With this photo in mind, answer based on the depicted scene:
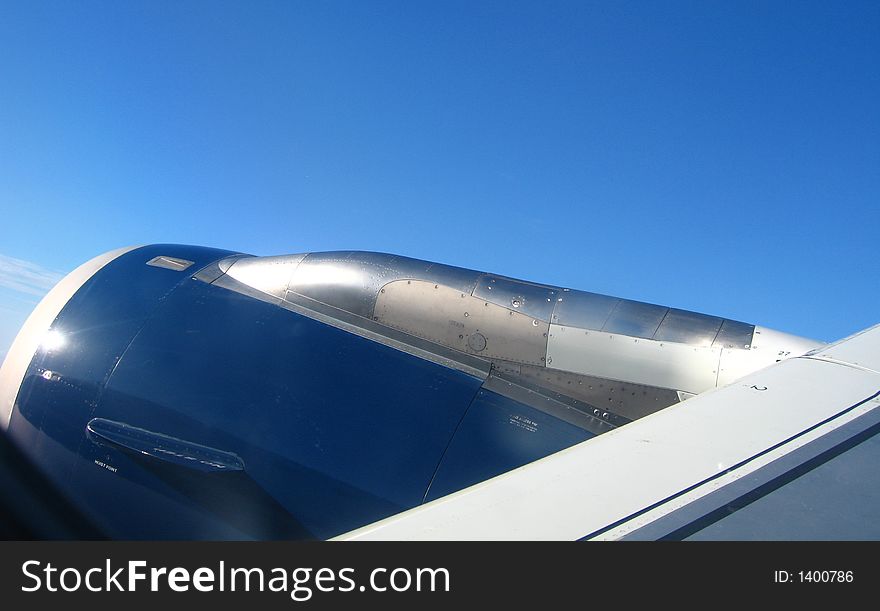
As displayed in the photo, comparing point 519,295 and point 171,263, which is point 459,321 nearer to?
point 519,295

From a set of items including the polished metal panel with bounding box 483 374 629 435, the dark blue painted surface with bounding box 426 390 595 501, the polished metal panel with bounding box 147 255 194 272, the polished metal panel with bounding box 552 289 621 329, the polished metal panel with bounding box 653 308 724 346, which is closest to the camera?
the dark blue painted surface with bounding box 426 390 595 501

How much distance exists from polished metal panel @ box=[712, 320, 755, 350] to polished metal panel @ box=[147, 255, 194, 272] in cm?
476

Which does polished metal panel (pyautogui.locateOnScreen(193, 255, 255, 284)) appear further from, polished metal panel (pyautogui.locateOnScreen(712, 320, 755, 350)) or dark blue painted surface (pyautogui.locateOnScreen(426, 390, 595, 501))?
polished metal panel (pyautogui.locateOnScreen(712, 320, 755, 350))

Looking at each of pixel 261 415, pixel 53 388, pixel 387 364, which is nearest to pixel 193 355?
pixel 261 415

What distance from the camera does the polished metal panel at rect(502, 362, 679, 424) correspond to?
452 centimetres

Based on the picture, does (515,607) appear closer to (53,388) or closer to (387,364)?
(387,364)

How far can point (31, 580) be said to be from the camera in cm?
172

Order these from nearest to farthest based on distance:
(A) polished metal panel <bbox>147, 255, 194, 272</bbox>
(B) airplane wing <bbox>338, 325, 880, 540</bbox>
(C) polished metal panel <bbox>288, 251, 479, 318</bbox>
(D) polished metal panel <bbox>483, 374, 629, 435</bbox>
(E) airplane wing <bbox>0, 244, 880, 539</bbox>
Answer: (B) airplane wing <bbox>338, 325, 880, 540</bbox> < (E) airplane wing <bbox>0, 244, 880, 539</bbox> < (D) polished metal panel <bbox>483, 374, 629, 435</bbox> < (C) polished metal panel <bbox>288, 251, 479, 318</bbox> < (A) polished metal panel <bbox>147, 255, 194, 272</bbox>

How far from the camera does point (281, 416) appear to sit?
4.46 meters

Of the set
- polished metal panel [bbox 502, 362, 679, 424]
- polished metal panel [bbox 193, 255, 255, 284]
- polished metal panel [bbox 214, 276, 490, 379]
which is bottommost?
polished metal panel [bbox 502, 362, 679, 424]

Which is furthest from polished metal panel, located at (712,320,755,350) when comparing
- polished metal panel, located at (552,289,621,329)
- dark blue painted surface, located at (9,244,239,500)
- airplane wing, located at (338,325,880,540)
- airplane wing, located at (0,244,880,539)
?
dark blue painted surface, located at (9,244,239,500)

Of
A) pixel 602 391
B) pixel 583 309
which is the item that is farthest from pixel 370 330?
pixel 602 391

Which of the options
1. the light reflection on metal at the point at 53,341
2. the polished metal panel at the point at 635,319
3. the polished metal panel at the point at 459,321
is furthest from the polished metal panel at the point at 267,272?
the polished metal panel at the point at 635,319

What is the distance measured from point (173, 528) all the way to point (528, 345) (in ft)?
9.66
